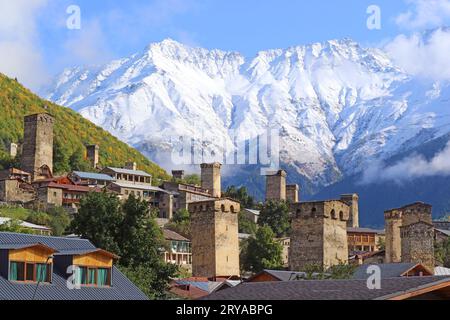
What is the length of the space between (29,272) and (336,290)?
18272 millimetres

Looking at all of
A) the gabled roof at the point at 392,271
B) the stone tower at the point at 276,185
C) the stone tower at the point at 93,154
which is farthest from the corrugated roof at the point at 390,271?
the stone tower at the point at 276,185

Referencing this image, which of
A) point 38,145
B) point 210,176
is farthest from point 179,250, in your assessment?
point 210,176

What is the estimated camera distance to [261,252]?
11806cm

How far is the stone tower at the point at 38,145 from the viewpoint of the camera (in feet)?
497

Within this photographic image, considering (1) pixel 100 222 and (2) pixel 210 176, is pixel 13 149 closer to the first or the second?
(2) pixel 210 176

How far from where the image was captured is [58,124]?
196 meters

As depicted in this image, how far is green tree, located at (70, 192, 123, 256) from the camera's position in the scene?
77.5 m

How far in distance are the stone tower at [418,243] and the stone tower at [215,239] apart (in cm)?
2060

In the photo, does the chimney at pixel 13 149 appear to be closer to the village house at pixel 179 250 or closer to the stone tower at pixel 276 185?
the village house at pixel 179 250

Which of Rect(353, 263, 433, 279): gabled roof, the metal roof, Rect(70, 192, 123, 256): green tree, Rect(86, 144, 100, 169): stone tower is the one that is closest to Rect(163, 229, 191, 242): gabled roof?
the metal roof

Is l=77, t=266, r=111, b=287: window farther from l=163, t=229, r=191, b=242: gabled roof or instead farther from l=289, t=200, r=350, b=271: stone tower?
l=163, t=229, r=191, b=242: gabled roof

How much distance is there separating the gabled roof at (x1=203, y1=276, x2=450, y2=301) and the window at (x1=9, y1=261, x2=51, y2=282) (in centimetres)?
1112
